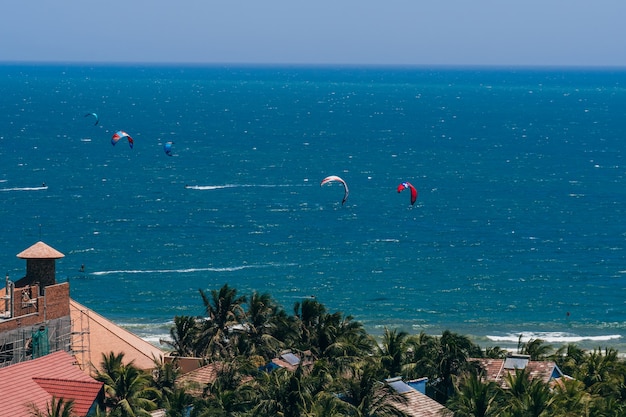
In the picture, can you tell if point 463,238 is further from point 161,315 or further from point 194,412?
point 194,412

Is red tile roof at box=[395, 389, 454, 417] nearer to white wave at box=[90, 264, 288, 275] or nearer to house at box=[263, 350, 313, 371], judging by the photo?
house at box=[263, 350, 313, 371]

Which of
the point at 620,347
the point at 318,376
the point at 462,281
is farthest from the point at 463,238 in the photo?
the point at 318,376

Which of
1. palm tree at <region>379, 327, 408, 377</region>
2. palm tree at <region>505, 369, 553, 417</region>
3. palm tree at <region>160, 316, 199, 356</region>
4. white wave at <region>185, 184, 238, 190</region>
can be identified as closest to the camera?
palm tree at <region>505, 369, 553, 417</region>

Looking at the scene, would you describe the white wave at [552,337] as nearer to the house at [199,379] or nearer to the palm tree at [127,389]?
the house at [199,379]

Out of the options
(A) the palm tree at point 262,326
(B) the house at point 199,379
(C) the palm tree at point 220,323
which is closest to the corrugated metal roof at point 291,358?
(B) the house at point 199,379

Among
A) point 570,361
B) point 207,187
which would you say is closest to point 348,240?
point 207,187

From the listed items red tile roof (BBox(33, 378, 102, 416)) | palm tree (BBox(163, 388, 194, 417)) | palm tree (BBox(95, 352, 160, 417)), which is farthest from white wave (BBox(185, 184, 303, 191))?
red tile roof (BBox(33, 378, 102, 416))
